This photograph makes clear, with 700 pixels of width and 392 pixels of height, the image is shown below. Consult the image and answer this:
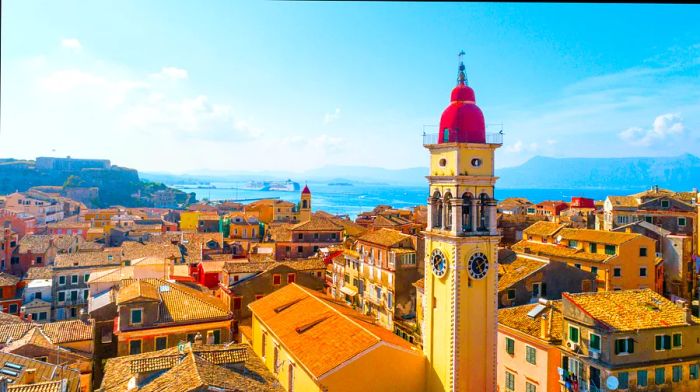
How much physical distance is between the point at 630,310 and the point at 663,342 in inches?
56.7

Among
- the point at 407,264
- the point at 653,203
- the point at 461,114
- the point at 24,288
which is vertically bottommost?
the point at 24,288

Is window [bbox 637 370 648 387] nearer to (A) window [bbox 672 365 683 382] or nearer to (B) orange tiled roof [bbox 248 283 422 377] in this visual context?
(A) window [bbox 672 365 683 382]

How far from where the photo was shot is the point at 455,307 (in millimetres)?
16344

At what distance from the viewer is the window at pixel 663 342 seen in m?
17.5

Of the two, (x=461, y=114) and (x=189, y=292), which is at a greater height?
(x=461, y=114)

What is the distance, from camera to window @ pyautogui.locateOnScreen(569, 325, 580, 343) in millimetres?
18125

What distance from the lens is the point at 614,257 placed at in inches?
1124

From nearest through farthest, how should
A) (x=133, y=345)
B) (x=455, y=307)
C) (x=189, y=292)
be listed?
1. (x=455, y=307)
2. (x=133, y=345)
3. (x=189, y=292)

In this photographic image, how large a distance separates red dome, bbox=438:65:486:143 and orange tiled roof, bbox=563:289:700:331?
7.19 metres

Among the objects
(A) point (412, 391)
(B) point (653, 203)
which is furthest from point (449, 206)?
(B) point (653, 203)

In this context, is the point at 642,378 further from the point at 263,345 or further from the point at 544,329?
the point at 263,345

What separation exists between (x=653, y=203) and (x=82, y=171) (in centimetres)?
13400

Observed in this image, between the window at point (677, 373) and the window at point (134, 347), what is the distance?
67.1 feet

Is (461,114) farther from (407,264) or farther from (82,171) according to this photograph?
(82,171)
